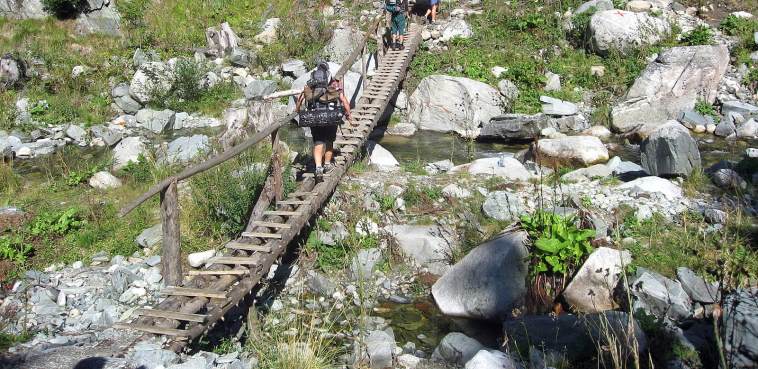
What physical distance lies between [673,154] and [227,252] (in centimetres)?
653

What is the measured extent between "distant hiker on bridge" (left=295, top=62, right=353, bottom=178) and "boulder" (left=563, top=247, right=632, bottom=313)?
3.69 meters

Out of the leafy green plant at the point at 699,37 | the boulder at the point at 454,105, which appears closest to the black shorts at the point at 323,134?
the boulder at the point at 454,105

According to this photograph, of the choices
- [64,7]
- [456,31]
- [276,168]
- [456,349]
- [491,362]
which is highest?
[64,7]

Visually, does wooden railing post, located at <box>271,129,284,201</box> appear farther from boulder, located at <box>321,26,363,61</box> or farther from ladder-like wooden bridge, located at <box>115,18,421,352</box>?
boulder, located at <box>321,26,363,61</box>

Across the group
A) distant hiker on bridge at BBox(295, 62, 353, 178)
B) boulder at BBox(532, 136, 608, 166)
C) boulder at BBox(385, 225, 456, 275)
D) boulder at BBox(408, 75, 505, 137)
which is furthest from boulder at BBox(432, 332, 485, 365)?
boulder at BBox(408, 75, 505, 137)

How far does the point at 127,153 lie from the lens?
34.1 ft

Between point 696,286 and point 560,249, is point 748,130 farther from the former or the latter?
point 560,249

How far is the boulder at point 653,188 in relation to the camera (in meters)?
7.84

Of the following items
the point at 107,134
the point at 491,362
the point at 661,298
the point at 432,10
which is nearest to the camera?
the point at 491,362

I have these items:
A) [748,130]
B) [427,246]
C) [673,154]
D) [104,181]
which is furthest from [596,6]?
[104,181]

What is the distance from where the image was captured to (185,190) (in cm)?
832

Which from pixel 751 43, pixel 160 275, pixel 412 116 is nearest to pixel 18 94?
pixel 412 116

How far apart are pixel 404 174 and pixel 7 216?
5501mm

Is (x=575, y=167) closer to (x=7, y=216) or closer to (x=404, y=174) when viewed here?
(x=404, y=174)
